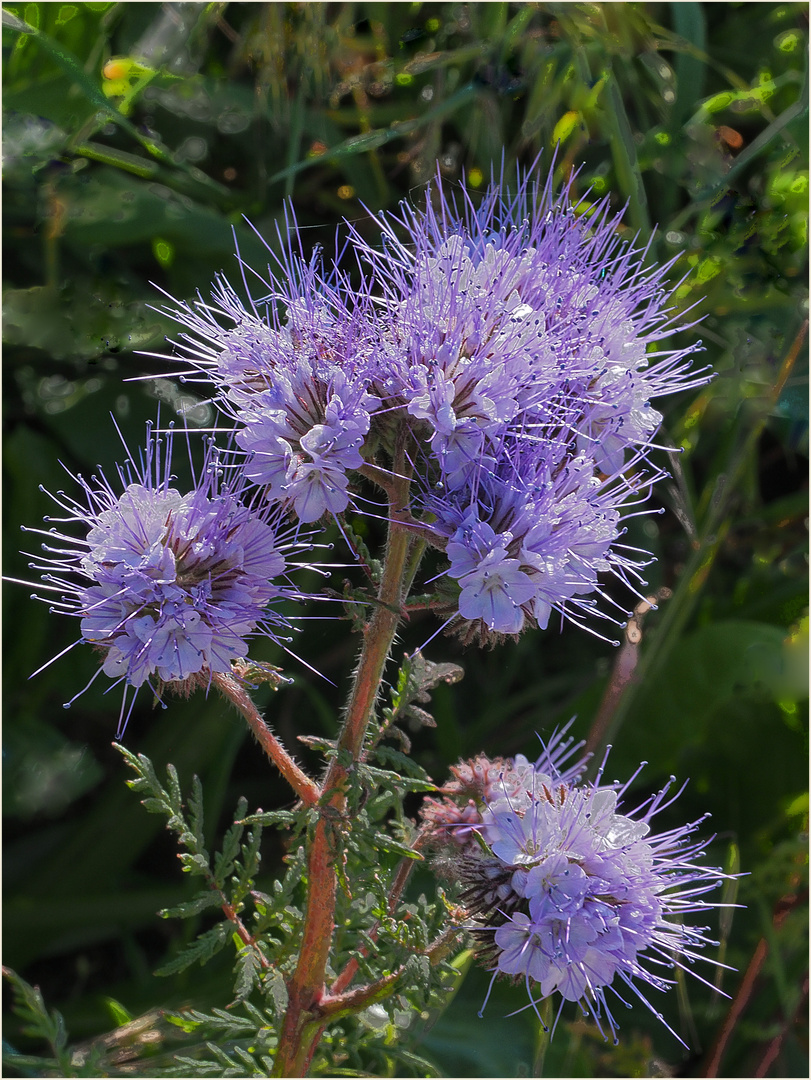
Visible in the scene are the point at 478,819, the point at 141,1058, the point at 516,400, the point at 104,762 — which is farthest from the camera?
the point at 104,762

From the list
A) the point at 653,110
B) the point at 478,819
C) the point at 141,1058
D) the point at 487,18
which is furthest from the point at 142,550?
the point at 653,110

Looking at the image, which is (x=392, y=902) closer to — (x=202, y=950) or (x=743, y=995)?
(x=202, y=950)

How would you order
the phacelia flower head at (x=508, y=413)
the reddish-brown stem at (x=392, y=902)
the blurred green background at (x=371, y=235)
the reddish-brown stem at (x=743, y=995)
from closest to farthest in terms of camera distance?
the phacelia flower head at (x=508, y=413)
the reddish-brown stem at (x=392, y=902)
the reddish-brown stem at (x=743, y=995)
the blurred green background at (x=371, y=235)

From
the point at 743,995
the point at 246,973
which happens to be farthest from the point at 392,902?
the point at 743,995

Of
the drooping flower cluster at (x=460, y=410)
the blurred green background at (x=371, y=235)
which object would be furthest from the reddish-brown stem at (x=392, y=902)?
the blurred green background at (x=371, y=235)

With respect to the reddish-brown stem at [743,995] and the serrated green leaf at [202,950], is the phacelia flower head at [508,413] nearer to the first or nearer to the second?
the serrated green leaf at [202,950]

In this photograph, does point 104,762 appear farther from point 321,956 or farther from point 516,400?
point 516,400

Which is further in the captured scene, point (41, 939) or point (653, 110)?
point (653, 110)
